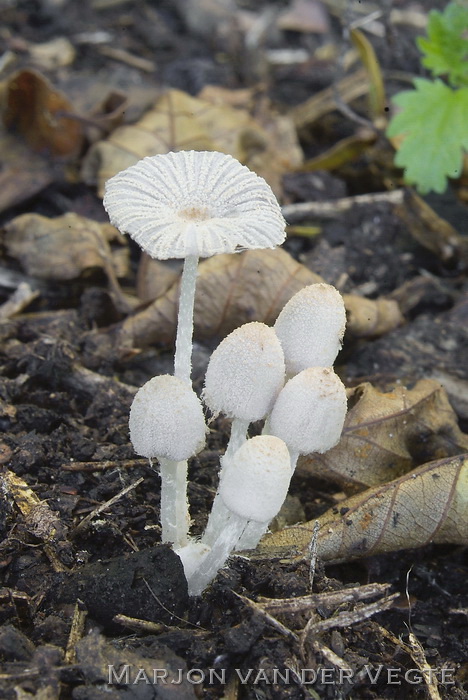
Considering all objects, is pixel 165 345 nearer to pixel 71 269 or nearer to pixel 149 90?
pixel 71 269

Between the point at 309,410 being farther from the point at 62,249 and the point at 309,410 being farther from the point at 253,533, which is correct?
the point at 62,249

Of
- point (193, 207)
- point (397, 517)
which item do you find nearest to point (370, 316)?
point (397, 517)

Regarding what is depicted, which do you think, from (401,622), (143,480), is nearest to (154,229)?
(143,480)

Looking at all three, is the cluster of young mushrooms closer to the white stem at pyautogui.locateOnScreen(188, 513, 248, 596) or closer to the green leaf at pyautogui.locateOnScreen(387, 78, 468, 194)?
the white stem at pyautogui.locateOnScreen(188, 513, 248, 596)

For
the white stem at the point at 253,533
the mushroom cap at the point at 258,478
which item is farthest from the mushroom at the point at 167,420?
the white stem at the point at 253,533

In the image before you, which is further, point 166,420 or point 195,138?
point 195,138
